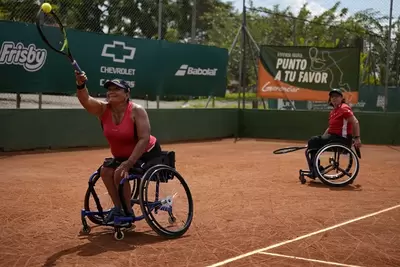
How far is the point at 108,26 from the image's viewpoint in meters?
14.8

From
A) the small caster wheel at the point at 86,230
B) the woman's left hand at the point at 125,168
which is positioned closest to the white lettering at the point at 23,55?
the small caster wheel at the point at 86,230

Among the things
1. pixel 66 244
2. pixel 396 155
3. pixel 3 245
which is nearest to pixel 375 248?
pixel 66 244

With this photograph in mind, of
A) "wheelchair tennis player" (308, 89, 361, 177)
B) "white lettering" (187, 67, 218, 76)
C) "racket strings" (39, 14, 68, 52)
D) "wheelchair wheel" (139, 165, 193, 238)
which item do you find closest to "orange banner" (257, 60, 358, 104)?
"white lettering" (187, 67, 218, 76)

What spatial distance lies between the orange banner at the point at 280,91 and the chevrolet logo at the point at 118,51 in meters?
4.66

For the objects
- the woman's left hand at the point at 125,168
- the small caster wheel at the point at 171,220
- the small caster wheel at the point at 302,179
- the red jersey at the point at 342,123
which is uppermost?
the red jersey at the point at 342,123

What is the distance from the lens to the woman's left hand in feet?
18.0

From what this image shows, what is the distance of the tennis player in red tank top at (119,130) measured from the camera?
564 cm

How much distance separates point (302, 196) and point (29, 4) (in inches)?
315

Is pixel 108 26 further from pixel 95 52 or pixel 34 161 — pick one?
pixel 34 161

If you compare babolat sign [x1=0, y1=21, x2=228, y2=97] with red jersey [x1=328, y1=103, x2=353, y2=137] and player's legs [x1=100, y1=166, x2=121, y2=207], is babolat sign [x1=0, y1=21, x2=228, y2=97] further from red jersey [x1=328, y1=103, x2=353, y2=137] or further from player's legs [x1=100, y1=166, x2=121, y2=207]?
player's legs [x1=100, y1=166, x2=121, y2=207]

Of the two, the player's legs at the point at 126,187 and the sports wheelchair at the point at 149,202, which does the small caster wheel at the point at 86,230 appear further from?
the player's legs at the point at 126,187

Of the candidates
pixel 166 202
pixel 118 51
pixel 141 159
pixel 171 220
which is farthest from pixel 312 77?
pixel 141 159

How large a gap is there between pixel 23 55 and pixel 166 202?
8.26 meters

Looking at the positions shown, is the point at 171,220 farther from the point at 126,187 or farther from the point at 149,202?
the point at 126,187
